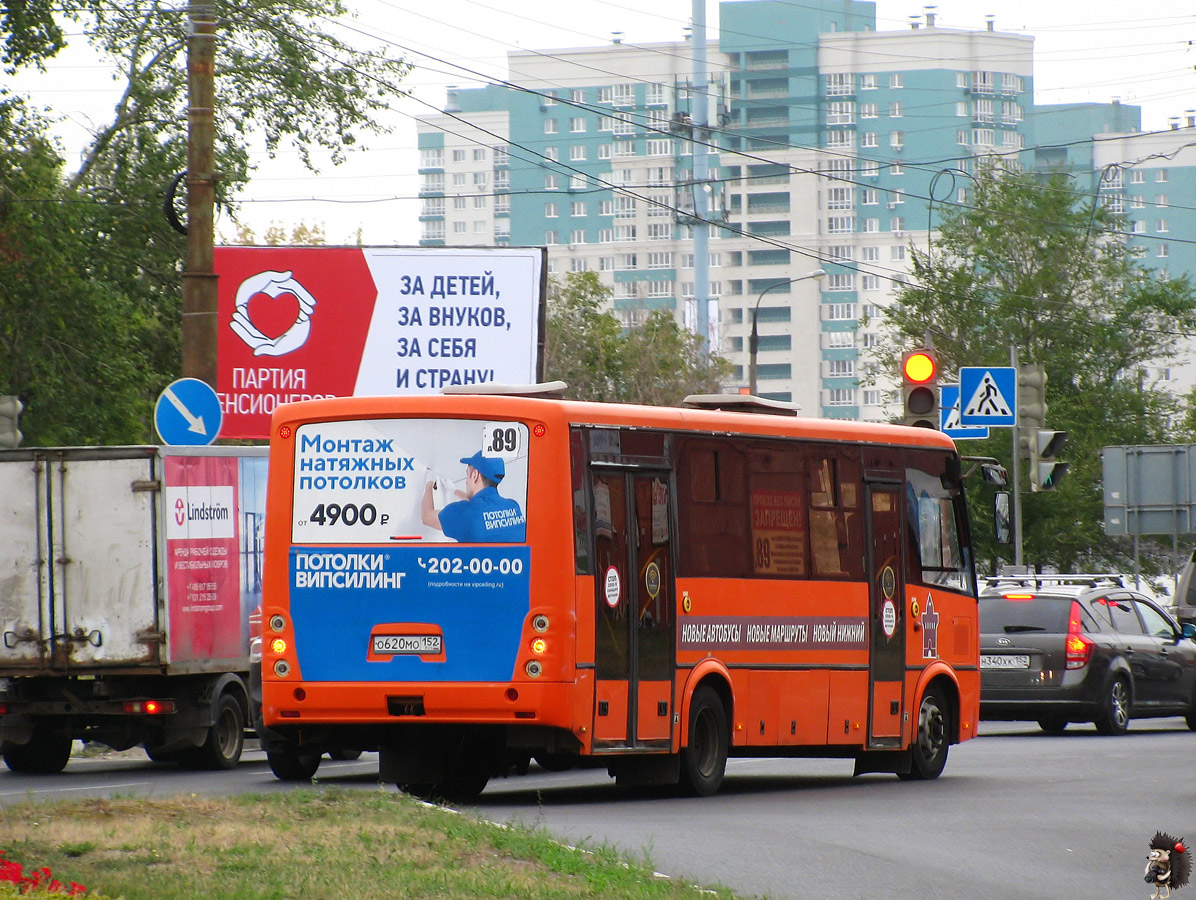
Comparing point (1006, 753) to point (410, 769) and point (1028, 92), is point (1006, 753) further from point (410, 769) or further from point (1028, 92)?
point (1028, 92)

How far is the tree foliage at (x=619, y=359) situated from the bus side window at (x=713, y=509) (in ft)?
143

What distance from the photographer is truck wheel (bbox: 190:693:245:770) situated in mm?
17734

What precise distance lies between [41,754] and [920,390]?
27.0ft

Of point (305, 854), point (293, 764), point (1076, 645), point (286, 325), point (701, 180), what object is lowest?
point (293, 764)

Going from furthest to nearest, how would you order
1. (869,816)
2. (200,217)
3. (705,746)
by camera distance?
(200,217) → (705,746) → (869,816)

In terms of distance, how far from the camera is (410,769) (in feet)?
45.0

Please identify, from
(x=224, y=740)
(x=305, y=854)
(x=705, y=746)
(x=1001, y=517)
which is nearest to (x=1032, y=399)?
(x=1001, y=517)

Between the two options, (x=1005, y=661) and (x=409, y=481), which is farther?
(x=1005, y=661)

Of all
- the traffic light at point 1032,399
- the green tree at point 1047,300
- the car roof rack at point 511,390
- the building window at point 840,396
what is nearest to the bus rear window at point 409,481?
the car roof rack at point 511,390

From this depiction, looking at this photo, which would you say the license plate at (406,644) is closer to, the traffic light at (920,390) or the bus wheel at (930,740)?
the bus wheel at (930,740)

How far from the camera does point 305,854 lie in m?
9.07

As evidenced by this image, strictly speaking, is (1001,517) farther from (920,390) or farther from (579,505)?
(579,505)

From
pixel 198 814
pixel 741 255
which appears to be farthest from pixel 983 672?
pixel 741 255

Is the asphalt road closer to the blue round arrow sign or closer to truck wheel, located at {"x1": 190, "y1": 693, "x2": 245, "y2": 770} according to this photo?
truck wheel, located at {"x1": 190, "y1": 693, "x2": 245, "y2": 770}
